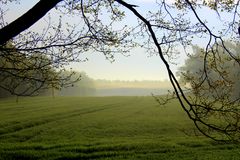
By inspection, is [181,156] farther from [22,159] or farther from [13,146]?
[13,146]

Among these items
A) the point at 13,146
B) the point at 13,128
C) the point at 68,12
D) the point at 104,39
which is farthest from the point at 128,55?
the point at 13,128

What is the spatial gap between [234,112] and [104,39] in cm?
360

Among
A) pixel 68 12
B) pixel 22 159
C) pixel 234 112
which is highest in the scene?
pixel 68 12

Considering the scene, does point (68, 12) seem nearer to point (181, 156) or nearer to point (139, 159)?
point (139, 159)

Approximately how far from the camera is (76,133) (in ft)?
108

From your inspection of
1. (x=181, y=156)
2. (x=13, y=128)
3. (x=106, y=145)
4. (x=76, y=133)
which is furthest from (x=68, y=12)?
(x=13, y=128)

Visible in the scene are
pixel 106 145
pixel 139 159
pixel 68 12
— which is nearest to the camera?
pixel 68 12

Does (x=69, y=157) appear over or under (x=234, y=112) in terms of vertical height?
under

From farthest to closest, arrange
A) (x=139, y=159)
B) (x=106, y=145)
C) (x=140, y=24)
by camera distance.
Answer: (x=106, y=145)
(x=139, y=159)
(x=140, y=24)

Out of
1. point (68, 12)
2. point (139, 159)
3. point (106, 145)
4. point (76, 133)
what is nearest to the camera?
point (68, 12)

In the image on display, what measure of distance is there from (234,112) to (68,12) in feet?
16.0

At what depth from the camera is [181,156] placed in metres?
21.4

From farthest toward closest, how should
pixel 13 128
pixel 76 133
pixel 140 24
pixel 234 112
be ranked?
1. pixel 13 128
2. pixel 76 133
3. pixel 140 24
4. pixel 234 112

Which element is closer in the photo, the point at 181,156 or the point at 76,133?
the point at 181,156
